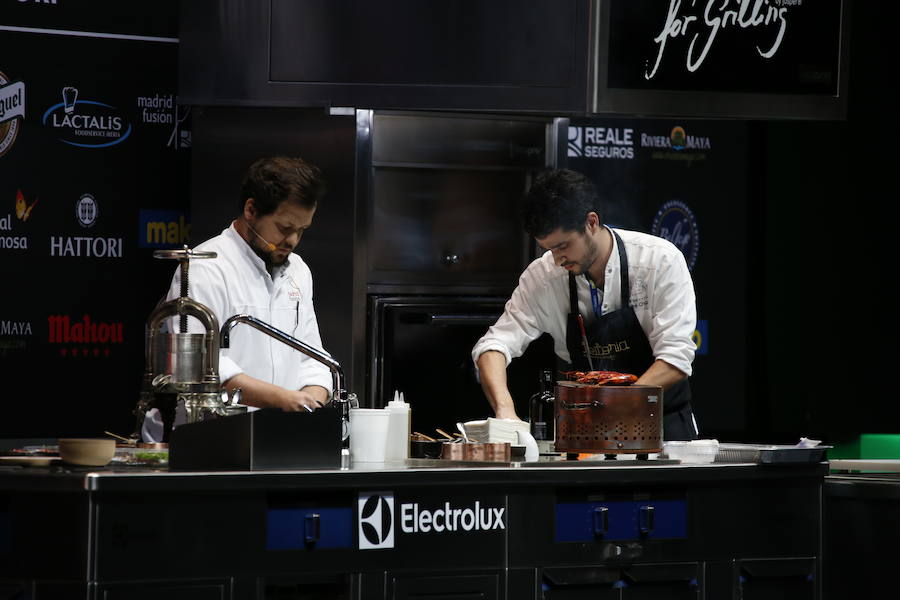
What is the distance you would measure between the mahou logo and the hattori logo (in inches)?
105

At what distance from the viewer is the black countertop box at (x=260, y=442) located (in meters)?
2.48

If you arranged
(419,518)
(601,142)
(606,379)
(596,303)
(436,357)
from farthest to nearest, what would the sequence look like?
(601,142) < (436,357) < (596,303) < (606,379) < (419,518)

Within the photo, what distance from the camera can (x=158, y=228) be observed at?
16.3 ft

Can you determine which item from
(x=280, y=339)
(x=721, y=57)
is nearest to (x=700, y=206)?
(x=721, y=57)

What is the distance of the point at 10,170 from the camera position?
4.84m

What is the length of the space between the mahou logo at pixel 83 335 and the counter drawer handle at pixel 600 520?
9.02ft

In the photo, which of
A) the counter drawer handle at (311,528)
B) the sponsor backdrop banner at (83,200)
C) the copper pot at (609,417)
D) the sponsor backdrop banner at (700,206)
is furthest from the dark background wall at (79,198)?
the counter drawer handle at (311,528)

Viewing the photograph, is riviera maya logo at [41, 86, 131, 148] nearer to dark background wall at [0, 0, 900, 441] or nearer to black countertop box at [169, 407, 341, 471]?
dark background wall at [0, 0, 900, 441]

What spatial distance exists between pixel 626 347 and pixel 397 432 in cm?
114

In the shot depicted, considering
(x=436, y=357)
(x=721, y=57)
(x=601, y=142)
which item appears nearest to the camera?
(x=721, y=57)

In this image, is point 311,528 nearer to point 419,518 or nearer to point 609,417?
point 419,518

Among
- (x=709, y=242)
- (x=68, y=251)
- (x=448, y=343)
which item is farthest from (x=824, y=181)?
(x=68, y=251)

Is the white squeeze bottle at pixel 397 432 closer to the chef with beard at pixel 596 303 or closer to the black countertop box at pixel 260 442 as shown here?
the black countertop box at pixel 260 442

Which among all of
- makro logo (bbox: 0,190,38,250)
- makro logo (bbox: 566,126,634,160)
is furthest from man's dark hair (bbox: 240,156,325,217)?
makro logo (bbox: 566,126,634,160)
